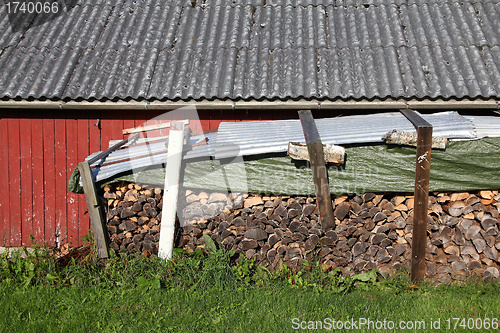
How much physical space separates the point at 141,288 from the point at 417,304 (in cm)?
287

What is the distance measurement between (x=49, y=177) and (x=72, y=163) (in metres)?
0.42

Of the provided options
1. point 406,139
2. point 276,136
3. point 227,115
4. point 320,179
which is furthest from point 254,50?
point 406,139

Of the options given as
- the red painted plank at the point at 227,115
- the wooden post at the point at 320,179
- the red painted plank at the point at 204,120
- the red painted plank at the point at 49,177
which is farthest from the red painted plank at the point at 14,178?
the wooden post at the point at 320,179

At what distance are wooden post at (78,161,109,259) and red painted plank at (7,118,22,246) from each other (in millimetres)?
2327

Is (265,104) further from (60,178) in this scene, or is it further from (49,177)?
(49,177)

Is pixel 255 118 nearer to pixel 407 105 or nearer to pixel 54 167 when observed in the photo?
pixel 407 105

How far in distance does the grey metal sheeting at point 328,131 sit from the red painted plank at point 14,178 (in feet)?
11.3

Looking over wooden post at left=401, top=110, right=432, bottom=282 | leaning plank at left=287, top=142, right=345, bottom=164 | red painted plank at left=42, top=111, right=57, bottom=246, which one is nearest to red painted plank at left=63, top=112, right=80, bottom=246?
red painted plank at left=42, top=111, right=57, bottom=246

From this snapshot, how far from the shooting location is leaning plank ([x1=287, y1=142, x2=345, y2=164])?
14.2 feet

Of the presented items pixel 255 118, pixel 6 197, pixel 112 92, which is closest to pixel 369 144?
pixel 255 118

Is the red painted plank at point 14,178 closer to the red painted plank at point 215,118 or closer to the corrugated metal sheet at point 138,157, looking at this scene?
the corrugated metal sheet at point 138,157

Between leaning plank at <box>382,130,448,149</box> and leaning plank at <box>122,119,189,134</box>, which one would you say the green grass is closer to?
leaning plank at <box>382,130,448,149</box>

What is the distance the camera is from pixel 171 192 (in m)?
4.62

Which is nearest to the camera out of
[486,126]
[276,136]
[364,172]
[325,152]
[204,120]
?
[325,152]
